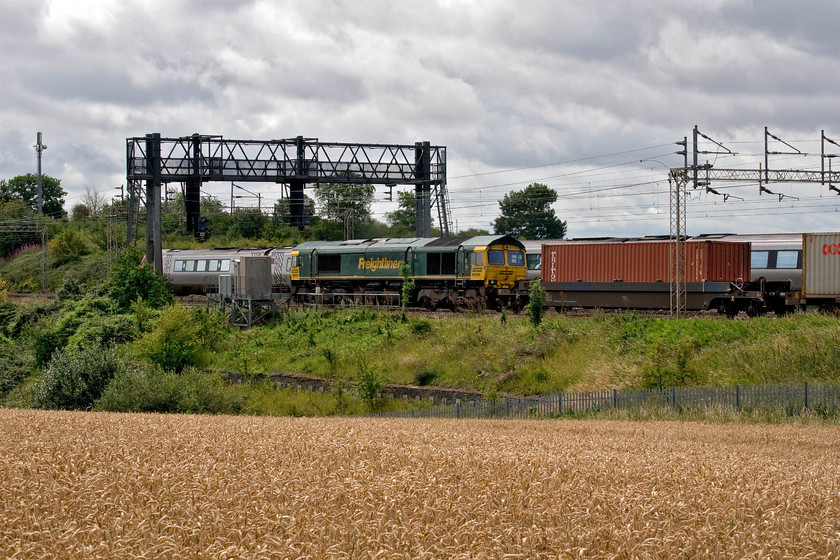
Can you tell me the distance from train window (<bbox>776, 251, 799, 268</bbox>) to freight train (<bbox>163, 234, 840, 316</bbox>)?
0.04 m

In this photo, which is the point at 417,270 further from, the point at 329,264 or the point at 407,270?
the point at 329,264

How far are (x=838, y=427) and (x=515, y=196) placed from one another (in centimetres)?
7918

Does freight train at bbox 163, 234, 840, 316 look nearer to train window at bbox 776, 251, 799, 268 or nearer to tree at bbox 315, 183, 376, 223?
train window at bbox 776, 251, 799, 268

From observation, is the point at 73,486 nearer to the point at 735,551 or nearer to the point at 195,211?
the point at 735,551

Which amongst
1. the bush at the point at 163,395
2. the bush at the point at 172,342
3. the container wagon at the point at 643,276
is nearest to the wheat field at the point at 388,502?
the bush at the point at 163,395

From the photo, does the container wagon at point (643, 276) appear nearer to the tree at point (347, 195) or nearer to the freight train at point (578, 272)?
the freight train at point (578, 272)

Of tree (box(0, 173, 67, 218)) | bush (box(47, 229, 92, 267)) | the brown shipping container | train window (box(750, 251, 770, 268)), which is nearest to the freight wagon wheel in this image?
the brown shipping container

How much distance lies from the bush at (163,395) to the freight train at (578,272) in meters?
16.0

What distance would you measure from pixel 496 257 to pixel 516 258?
1.86 meters

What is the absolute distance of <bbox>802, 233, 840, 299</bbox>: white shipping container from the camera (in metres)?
32.0

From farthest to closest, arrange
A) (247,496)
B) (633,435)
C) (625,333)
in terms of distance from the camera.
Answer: (625,333) → (633,435) → (247,496)

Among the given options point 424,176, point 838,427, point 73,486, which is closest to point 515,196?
point 424,176

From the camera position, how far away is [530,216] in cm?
9694

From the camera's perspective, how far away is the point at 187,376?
33188 millimetres
